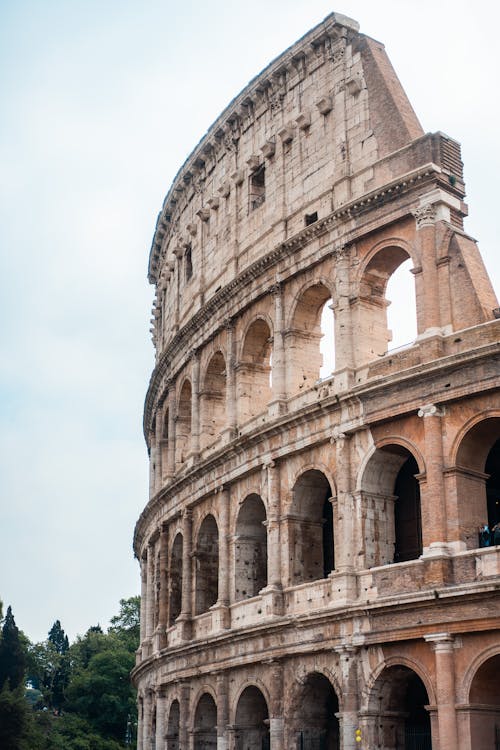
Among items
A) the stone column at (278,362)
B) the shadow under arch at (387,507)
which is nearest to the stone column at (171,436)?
the stone column at (278,362)

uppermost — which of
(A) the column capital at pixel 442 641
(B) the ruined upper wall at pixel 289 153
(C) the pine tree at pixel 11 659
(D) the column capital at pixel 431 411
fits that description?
(B) the ruined upper wall at pixel 289 153

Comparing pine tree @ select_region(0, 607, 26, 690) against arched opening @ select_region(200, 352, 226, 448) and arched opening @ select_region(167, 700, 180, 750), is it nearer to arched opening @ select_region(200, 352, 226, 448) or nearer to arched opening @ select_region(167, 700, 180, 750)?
arched opening @ select_region(167, 700, 180, 750)

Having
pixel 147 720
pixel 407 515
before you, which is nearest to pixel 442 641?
pixel 407 515

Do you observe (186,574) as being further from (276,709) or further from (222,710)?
(276,709)

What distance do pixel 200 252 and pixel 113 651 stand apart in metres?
35.6

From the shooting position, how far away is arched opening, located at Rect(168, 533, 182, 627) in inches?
1241

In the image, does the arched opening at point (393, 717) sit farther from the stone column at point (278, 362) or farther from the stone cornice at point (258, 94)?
the stone cornice at point (258, 94)

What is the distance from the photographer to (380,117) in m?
24.5

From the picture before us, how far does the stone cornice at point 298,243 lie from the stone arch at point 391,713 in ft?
30.7

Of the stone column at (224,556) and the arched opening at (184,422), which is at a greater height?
the arched opening at (184,422)

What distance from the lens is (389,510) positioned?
885 inches

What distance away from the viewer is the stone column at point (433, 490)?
2006 centimetres

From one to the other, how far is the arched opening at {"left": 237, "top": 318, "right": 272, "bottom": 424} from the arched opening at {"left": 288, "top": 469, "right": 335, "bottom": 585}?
3833 millimetres

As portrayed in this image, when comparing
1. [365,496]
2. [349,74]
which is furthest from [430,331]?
[349,74]
